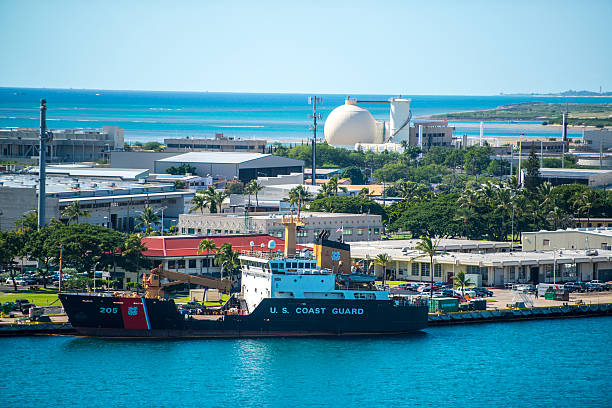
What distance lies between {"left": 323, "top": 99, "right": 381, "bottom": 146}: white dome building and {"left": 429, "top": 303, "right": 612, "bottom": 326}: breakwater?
122 m

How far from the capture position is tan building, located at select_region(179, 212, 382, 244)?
91.1 metres

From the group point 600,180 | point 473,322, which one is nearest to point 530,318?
point 473,322

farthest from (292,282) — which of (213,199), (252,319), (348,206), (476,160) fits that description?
(476,160)

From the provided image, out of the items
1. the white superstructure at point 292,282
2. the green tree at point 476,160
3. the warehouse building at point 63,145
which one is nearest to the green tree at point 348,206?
the white superstructure at point 292,282

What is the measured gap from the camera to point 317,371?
56531 mm

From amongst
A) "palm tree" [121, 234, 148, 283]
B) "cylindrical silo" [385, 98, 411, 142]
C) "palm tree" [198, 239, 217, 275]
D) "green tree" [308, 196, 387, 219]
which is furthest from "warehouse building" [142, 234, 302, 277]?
"cylindrical silo" [385, 98, 411, 142]

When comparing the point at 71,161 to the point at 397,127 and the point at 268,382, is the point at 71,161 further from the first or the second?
the point at 268,382

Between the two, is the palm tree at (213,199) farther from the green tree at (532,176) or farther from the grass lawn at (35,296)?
the green tree at (532,176)

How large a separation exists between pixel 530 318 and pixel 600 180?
2791 inches

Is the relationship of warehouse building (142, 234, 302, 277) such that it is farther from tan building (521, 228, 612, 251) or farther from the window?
tan building (521, 228, 612, 251)

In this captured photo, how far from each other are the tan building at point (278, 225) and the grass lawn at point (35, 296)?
2256 cm

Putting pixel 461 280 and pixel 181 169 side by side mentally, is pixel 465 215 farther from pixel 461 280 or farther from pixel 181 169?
pixel 181 169

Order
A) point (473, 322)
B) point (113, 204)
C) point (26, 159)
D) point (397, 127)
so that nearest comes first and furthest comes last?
point (473, 322)
point (113, 204)
point (26, 159)
point (397, 127)

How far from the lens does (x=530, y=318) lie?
71750 millimetres
